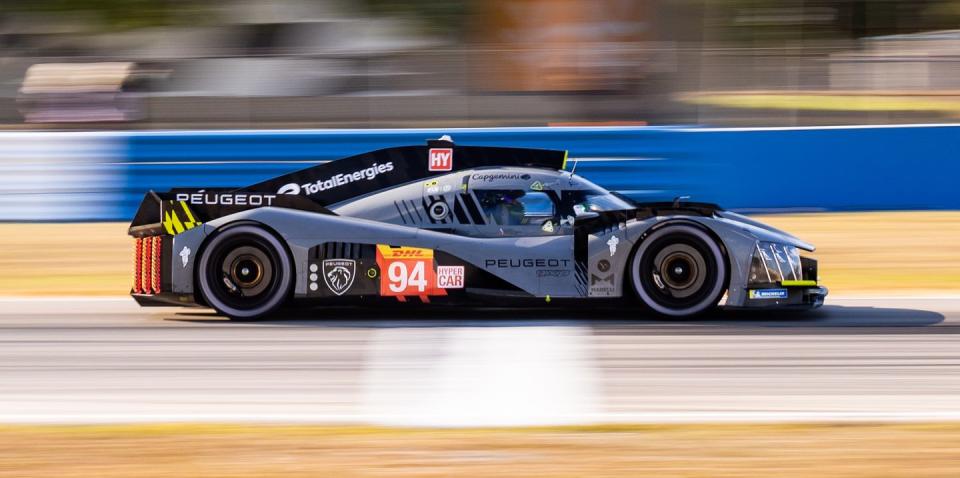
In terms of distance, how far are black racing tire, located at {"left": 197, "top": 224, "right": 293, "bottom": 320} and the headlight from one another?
3.24 m

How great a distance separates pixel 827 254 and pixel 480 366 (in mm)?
6743

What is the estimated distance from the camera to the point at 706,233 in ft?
28.8

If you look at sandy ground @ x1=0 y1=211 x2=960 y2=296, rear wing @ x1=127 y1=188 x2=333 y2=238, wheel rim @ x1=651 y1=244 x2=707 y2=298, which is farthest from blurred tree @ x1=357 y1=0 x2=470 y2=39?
wheel rim @ x1=651 y1=244 x2=707 y2=298

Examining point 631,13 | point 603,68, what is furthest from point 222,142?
point 631,13

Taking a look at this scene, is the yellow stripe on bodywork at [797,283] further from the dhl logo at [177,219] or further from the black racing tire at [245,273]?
the dhl logo at [177,219]

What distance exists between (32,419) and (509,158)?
173 inches

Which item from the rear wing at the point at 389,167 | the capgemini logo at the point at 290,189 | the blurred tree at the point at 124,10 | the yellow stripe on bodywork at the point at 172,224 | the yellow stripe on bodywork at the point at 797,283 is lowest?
the yellow stripe on bodywork at the point at 797,283

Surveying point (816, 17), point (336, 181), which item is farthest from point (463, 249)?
point (816, 17)

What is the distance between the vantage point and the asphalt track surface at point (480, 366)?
6.33m

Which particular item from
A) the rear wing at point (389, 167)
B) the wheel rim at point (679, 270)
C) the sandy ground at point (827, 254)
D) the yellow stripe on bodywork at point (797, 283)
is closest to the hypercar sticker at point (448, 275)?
the rear wing at point (389, 167)

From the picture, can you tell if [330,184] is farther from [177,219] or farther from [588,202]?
[588,202]

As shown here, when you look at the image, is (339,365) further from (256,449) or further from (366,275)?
(256,449)

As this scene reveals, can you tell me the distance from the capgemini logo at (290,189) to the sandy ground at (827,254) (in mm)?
2445

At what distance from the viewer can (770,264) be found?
343 inches
